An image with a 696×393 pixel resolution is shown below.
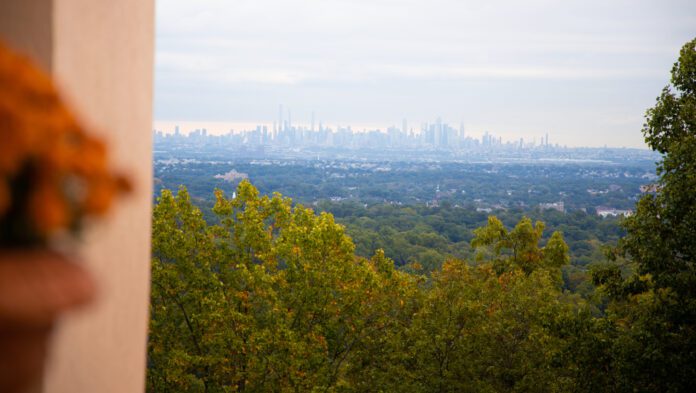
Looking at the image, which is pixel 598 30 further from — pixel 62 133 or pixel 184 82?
pixel 62 133

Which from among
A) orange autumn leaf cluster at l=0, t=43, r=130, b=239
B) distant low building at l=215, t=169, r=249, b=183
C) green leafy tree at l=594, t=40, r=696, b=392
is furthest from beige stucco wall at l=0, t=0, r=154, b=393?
distant low building at l=215, t=169, r=249, b=183

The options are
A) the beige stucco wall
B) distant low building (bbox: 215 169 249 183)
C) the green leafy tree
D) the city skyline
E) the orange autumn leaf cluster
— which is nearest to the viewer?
the orange autumn leaf cluster

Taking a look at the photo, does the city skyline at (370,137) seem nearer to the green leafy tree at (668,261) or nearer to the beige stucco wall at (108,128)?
the green leafy tree at (668,261)

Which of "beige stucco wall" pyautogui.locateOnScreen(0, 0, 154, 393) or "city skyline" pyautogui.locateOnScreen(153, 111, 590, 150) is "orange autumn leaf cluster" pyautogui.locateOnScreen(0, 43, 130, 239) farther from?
"city skyline" pyautogui.locateOnScreen(153, 111, 590, 150)

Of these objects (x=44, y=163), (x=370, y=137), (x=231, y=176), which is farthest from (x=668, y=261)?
(x=370, y=137)

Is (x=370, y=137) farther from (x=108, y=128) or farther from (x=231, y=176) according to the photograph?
(x=108, y=128)

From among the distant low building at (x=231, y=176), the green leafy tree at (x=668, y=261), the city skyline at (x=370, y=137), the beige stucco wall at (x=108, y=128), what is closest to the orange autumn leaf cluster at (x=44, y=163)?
the beige stucco wall at (x=108, y=128)
